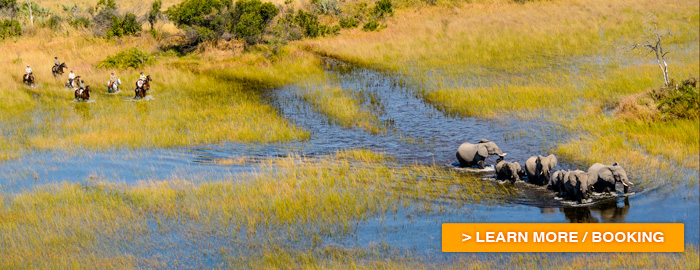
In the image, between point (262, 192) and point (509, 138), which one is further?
point (509, 138)

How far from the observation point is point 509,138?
67.6 ft

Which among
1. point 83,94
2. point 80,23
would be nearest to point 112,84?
point 83,94

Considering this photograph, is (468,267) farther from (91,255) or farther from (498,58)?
Result: (498,58)

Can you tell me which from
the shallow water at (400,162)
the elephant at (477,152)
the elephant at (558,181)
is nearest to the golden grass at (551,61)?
the shallow water at (400,162)

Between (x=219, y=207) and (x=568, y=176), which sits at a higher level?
(x=568, y=176)

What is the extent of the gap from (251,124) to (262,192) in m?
8.36

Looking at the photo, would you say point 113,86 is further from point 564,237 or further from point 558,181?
point 564,237

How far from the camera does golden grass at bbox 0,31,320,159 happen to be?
22297mm

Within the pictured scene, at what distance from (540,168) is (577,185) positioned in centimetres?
133

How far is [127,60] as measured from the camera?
35375mm

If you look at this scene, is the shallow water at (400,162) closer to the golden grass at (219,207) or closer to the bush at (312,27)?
the golden grass at (219,207)

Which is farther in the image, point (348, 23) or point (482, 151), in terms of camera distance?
point (348, 23)

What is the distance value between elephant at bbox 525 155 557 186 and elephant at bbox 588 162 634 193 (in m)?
0.99

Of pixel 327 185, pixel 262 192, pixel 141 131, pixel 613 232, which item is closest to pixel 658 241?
pixel 613 232
